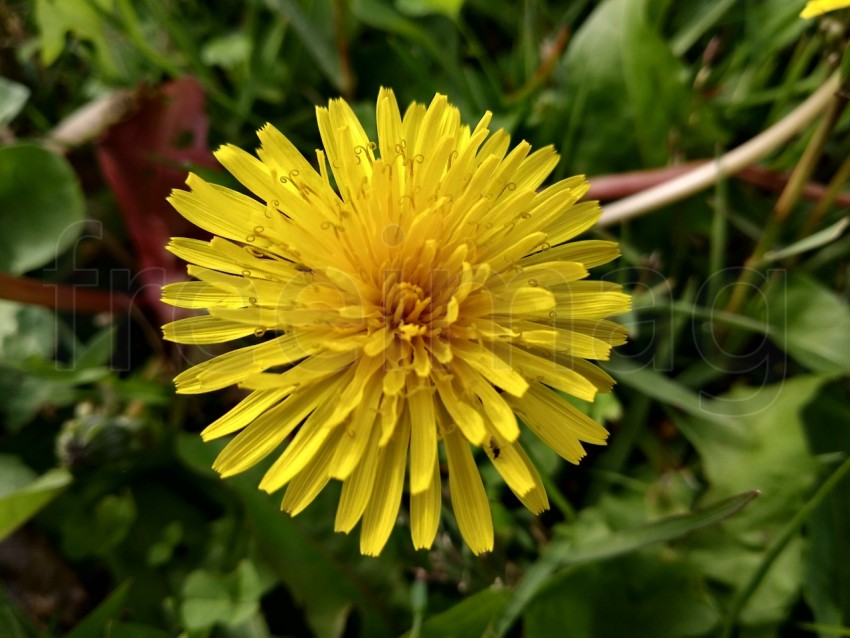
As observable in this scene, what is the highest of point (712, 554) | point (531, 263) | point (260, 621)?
point (531, 263)

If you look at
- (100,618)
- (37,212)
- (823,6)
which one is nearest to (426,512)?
(100,618)

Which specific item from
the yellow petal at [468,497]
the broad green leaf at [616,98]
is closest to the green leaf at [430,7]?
the broad green leaf at [616,98]

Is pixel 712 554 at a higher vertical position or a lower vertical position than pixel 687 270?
lower

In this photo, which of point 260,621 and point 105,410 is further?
point 105,410

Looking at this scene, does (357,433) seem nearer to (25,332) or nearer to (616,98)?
(25,332)

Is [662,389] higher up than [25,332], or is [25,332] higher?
[25,332]

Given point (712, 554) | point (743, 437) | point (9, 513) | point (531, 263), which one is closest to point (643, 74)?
point (531, 263)

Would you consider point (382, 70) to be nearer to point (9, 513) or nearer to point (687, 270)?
point (687, 270)
